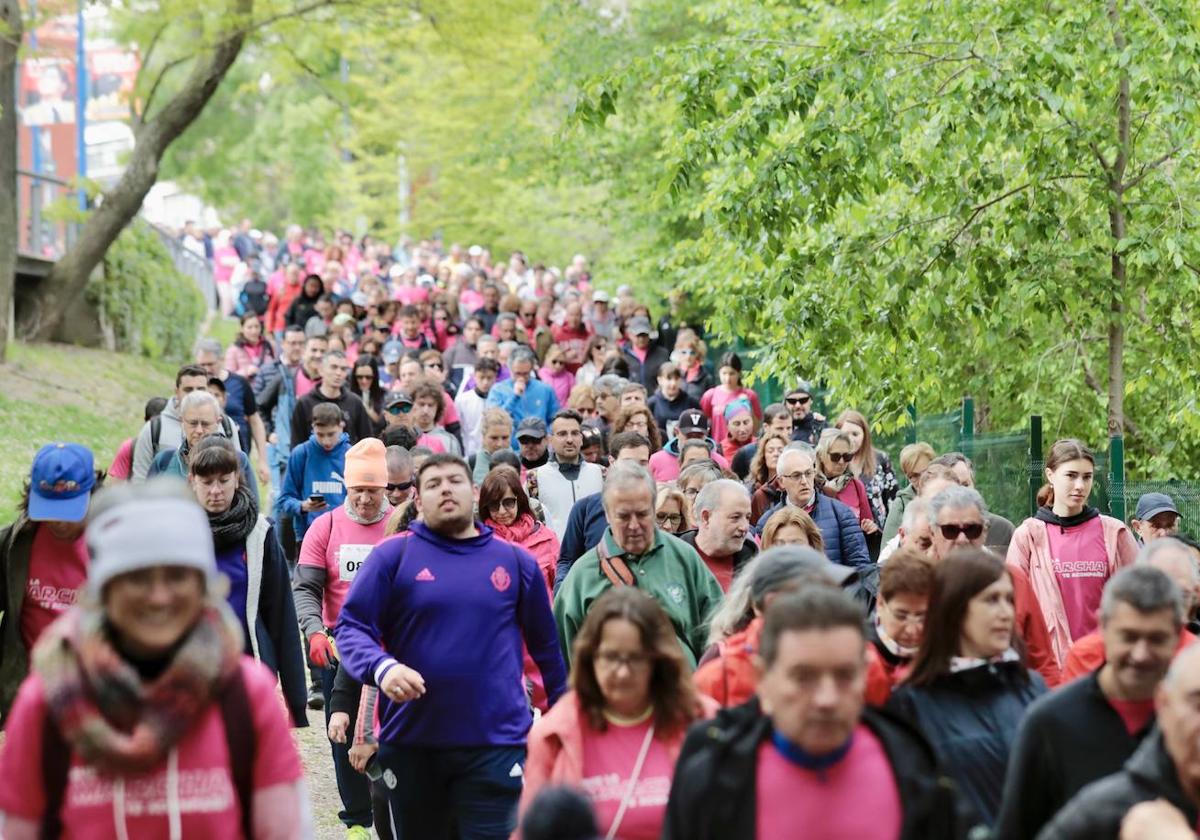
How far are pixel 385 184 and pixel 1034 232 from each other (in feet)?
148

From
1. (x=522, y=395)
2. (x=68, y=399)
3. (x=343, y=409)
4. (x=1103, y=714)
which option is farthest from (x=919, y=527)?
(x=68, y=399)

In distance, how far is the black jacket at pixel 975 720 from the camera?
224 inches

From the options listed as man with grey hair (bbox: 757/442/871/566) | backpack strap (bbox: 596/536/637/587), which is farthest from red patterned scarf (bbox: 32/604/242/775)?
man with grey hair (bbox: 757/442/871/566)

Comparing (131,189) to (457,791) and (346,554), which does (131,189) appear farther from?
(457,791)

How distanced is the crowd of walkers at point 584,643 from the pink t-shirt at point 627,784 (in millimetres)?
11

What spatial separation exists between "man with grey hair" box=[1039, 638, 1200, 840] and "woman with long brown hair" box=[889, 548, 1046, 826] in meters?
1.39

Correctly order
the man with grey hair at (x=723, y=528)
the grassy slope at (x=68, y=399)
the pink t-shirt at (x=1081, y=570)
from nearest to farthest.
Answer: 1. the man with grey hair at (x=723, y=528)
2. the pink t-shirt at (x=1081, y=570)
3. the grassy slope at (x=68, y=399)

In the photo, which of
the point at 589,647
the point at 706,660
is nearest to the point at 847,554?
the point at 706,660

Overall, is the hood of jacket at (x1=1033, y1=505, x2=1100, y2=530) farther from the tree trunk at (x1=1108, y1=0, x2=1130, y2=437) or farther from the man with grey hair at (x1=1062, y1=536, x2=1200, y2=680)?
the tree trunk at (x1=1108, y1=0, x2=1130, y2=437)

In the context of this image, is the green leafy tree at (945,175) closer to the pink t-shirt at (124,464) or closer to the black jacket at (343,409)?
the black jacket at (343,409)

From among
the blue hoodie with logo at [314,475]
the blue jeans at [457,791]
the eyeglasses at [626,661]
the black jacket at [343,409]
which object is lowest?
the blue jeans at [457,791]

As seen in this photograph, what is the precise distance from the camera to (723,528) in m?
8.87

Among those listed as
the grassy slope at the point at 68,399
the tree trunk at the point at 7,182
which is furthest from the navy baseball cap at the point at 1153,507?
the tree trunk at the point at 7,182

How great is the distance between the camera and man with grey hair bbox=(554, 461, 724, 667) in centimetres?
807
